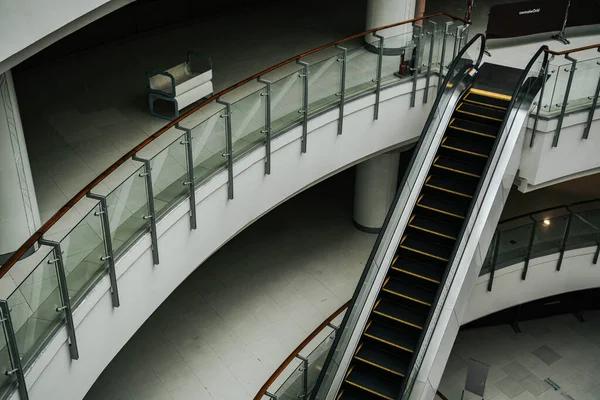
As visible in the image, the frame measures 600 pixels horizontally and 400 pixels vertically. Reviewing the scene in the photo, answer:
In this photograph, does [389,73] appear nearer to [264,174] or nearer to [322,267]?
[264,174]

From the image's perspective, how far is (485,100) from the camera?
1223 cm

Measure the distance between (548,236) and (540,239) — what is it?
204mm

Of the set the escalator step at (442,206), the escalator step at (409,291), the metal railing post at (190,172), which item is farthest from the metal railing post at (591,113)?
the metal railing post at (190,172)

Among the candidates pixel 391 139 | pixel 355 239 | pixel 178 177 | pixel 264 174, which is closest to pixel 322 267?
pixel 355 239

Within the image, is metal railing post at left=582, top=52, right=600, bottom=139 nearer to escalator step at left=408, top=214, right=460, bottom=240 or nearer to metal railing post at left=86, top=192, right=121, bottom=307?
escalator step at left=408, top=214, right=460, bottom=240

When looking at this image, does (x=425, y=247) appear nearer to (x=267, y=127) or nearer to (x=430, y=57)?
(x=267, y=127)

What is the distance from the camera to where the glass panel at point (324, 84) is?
1081 centimetres

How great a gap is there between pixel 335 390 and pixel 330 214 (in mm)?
6720

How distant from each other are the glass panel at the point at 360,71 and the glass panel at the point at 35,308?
6.03 metres

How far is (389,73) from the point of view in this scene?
478 inches

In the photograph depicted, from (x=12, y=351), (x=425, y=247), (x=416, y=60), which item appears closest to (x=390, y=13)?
(x=416, y=60)

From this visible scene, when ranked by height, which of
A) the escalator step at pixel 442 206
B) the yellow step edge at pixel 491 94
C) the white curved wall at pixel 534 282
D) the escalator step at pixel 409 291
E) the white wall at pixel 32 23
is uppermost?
the white wall at pixel 32 23

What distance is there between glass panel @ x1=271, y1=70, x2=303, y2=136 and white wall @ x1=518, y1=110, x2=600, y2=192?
4.16 metres

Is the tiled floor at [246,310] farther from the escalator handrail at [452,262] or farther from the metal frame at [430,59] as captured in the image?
the metal frame at [430,59]
